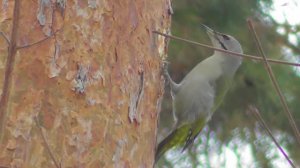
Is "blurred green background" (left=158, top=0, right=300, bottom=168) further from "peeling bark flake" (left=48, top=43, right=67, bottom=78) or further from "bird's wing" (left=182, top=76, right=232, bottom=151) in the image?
"peeling bark flake" (left=48, top=43, right=67, bottom=78)

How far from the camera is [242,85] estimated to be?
157 inches

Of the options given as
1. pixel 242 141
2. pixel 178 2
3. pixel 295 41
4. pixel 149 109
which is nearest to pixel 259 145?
pixel 242 141

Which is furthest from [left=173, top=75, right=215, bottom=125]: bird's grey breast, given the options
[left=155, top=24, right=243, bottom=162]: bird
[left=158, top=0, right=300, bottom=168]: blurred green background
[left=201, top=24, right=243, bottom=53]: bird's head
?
[left=158, top=0, right=300, bottom=168]: blurred green background

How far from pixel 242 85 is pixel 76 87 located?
225 cm

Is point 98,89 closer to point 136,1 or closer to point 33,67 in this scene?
point 33,67

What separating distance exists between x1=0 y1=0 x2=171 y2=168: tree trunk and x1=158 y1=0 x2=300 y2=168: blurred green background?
1.72 metres

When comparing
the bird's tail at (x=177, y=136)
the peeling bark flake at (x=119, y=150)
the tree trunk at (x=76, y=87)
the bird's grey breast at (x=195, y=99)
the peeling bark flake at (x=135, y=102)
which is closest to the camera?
the tree trunk at (x=76, y=87)

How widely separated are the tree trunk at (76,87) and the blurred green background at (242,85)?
172 cm

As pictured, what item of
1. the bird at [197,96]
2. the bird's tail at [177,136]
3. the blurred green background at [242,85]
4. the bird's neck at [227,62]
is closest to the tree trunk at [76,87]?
the bird's tail at [177,136]

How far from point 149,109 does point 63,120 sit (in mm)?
384

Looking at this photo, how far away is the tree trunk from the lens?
175 centimetres

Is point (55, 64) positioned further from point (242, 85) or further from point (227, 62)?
point (242, 85)

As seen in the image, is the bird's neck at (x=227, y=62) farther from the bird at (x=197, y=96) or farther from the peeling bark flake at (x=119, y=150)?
the peeling bark flake at (x=119, y=150)

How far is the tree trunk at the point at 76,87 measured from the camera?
69.0 inches
